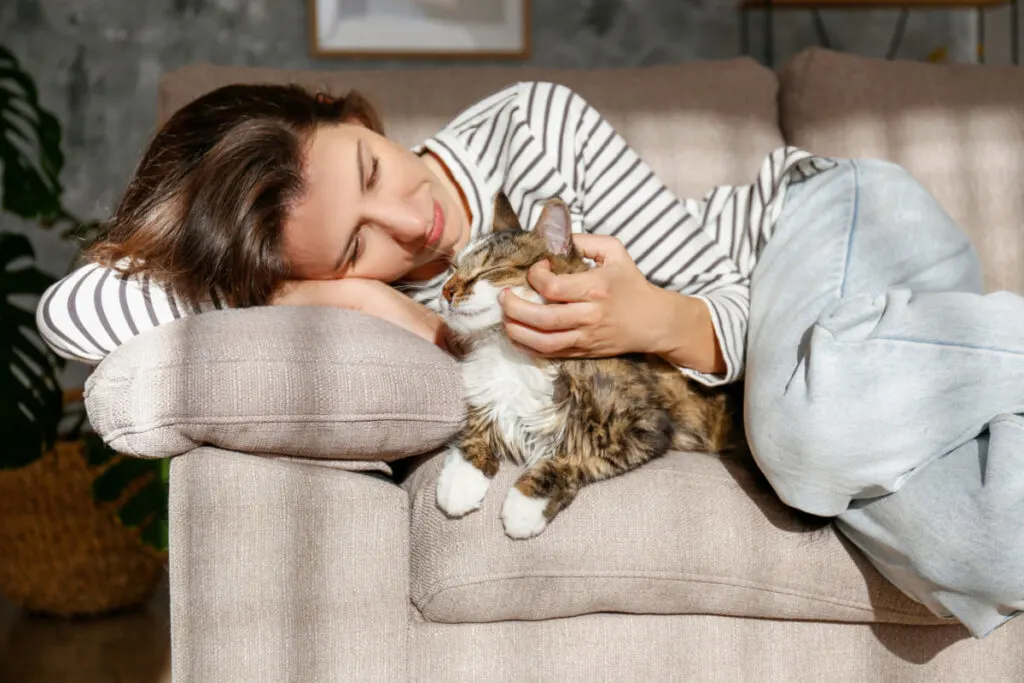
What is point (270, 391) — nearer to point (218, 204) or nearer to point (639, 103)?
point (218, 204)

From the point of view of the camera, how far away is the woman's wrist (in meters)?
1.33

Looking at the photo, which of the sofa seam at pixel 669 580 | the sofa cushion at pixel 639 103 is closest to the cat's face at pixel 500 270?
the sofa seam at pixel 669 580

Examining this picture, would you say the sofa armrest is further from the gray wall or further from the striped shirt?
the gray wall

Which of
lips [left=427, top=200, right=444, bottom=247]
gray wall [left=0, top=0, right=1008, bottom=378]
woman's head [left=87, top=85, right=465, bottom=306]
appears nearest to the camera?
woman's head [left=87, top=85, right=465, bottom=306]

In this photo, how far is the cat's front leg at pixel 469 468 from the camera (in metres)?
1.22

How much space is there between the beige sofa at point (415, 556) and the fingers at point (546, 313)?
0.16 metres

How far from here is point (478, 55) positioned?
3.23 meters

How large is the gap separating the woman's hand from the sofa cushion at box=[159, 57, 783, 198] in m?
0.74

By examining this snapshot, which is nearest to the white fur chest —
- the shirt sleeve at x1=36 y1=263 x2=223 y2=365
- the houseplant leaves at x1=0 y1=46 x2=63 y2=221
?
the shirt sleeve at x1=36 y1=263 x2=223 y2=365

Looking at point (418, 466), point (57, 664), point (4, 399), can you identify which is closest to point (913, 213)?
point (418, 466)

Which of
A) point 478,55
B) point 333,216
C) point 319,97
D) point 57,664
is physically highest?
point 478,55

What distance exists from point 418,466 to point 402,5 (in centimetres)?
226

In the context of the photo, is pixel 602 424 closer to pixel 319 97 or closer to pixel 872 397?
pixel 872 397

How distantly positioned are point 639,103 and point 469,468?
3.68 feet
